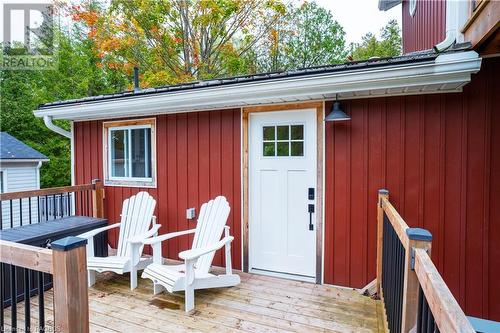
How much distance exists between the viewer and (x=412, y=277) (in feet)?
4.95

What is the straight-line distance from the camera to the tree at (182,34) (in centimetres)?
982

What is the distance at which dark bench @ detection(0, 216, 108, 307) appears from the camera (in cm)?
308

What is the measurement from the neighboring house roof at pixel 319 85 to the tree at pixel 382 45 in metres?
10.5

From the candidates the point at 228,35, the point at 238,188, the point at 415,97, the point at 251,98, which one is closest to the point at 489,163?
the point at 415,97

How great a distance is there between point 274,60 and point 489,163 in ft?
30.6

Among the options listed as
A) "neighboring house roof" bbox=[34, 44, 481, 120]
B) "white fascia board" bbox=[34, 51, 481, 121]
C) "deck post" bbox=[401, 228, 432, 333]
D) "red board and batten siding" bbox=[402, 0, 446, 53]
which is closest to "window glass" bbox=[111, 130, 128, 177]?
"white fascia board" bbox=[34, 51, 481, 121]

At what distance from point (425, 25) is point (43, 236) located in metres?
5.71

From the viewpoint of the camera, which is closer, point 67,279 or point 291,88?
point 67,279

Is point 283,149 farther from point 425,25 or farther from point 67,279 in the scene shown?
point 425,25

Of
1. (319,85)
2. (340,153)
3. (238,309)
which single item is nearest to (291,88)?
(319,85)

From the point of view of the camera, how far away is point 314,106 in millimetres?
3547

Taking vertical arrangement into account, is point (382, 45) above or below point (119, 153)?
above

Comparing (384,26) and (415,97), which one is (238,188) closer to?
(415,97)

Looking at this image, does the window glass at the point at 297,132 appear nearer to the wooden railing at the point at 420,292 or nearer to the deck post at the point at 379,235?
the deck post at the point at 379,235
